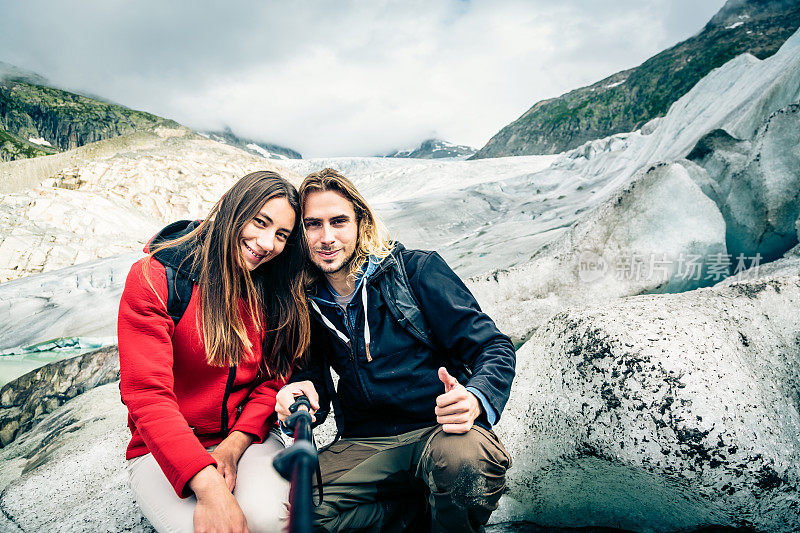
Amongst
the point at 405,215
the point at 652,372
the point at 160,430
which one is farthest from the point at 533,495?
the point at 405,215

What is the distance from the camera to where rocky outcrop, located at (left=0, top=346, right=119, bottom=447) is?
4.00m

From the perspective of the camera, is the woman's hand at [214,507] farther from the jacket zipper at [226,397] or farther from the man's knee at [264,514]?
the jacket zipper at [226,397]

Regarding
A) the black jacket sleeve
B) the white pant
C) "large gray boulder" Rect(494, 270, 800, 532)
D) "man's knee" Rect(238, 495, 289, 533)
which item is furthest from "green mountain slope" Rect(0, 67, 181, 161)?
"large gray boulder" Rect(494, 270, 800, 532)

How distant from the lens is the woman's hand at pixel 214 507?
140 centimetres

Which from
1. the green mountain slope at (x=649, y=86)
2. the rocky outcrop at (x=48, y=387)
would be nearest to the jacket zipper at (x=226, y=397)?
the rocky outcrop at (x=48, y=387)

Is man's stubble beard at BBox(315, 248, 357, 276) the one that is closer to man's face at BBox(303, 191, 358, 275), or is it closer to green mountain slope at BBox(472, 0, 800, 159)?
man's face at BBox(303, 191, 358, 275)

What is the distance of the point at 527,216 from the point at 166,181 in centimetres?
1746

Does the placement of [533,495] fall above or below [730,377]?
below

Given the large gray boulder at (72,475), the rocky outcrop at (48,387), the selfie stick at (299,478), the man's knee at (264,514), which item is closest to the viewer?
the selfie stick at (299,478)

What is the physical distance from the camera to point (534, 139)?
62.2 metres

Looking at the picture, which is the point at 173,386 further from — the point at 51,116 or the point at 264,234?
the point at 51,116

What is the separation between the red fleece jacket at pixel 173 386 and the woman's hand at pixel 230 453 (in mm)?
36

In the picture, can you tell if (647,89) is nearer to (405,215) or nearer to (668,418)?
(405,215)

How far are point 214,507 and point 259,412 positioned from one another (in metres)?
0.50
